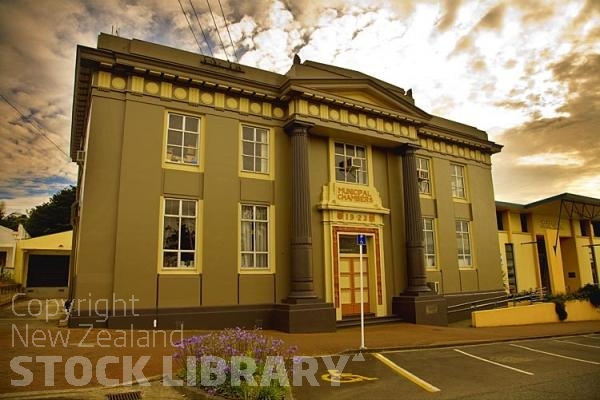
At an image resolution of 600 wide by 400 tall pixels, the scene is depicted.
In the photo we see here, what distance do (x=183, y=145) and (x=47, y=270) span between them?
2318cm

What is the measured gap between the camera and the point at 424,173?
20719 mm

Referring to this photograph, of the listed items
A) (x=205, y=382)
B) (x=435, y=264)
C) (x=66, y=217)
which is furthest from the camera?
(x=66, y=217)

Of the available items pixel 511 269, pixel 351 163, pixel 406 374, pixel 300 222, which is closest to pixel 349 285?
pixel 300 222

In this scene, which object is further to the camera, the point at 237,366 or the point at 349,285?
the point at 349,285

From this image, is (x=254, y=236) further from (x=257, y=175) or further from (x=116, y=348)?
(x=116, y=348)

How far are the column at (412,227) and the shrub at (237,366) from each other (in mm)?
10589

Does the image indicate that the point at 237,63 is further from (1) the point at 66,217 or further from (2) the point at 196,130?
(1) the point at 66,217

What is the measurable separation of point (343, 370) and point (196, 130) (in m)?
9.47

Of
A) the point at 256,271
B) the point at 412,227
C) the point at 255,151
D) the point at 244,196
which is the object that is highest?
the point at 255,151

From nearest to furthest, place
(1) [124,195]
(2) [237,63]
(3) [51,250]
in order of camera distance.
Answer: (1) [124,195] → (2) [237,63] → (3) [51,250]

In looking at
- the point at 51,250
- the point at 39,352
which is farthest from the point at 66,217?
the point at 39,352

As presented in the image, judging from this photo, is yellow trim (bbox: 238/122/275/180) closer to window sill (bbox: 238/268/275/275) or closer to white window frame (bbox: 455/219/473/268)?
window sill (bbox: 238/268/275/275)

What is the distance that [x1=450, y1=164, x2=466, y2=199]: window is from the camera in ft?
72.0

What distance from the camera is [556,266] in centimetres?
2697
